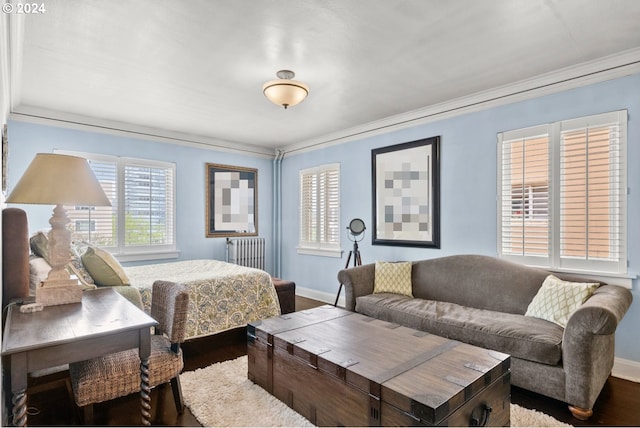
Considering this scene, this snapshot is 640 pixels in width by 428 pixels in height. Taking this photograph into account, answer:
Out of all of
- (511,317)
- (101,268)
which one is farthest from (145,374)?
(511,317)

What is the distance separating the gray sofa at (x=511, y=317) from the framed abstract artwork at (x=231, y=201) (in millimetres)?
2704

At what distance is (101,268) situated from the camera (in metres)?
2.71

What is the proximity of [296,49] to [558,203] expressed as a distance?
8.92 feet

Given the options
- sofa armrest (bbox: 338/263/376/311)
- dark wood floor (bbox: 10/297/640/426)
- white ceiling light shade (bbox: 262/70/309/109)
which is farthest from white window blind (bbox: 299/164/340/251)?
dark wood floor (bbox: 10/297/640/426)

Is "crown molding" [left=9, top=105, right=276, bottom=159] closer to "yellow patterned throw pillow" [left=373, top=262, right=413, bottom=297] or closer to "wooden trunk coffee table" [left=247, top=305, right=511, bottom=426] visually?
"yellow patterned throw pillow" [left=373, top=262, right=413, bottom=297]

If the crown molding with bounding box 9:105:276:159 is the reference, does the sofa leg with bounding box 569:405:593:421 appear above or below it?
below

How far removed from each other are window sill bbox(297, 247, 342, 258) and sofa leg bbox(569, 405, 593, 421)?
3.34 m

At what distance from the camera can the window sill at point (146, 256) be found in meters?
4.62

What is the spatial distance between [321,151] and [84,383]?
175 inches

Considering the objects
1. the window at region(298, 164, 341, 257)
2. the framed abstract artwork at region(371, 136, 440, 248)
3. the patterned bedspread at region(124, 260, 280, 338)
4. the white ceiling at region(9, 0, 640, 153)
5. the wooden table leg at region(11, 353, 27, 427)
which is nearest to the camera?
the wooden table leg at region(11, 353, 27, 427)

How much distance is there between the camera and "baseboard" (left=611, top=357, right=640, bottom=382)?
275cm

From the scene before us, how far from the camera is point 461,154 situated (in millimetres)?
3863

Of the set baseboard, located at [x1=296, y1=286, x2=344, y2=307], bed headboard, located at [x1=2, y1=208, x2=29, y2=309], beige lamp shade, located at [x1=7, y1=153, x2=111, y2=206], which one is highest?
beige lamp shade, located at [x1=7, y1=153, x2=111, y2=206]

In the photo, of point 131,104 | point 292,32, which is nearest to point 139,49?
point 292,32
